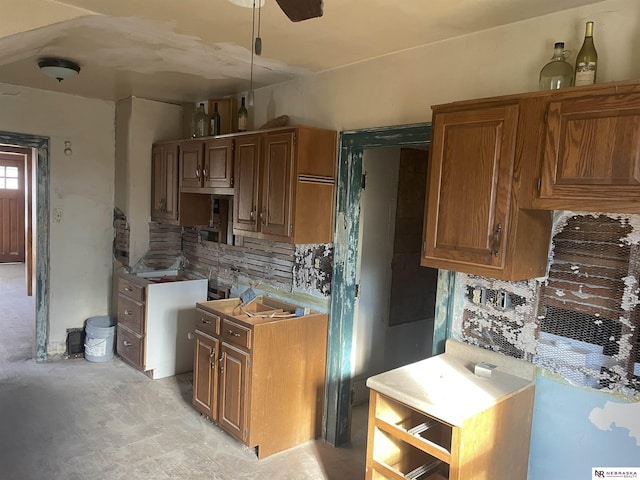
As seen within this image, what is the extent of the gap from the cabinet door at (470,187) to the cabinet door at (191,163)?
2.12 m

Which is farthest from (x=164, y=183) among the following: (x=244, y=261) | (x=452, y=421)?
(x=452, y=421)

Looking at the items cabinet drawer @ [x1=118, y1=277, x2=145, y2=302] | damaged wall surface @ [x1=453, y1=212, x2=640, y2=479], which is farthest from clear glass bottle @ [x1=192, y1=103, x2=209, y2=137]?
damaged wall surface @ [x1=453, y1=212, x2=640, y2=479]

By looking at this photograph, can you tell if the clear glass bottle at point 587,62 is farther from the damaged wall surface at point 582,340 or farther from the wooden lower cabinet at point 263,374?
the wooden lower cabinet at point 263,374

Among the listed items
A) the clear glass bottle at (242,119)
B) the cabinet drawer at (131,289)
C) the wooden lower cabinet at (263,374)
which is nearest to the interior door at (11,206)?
the cabinet drawer at (131,289)

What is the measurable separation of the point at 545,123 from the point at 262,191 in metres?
1.77

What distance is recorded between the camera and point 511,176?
72.4 inches

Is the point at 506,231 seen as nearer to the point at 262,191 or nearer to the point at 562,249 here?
Result: the point at 562,249

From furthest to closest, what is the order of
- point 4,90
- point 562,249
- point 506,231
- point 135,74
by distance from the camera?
point 4,90 → point 135,74 → point 562,249 → point 506,231

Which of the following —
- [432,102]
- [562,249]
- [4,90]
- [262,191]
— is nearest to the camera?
[562,249]

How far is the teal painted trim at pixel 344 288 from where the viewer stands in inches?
116

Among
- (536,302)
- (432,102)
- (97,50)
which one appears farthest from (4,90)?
(536,302)

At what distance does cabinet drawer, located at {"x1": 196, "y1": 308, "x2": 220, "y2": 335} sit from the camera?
3.09 m

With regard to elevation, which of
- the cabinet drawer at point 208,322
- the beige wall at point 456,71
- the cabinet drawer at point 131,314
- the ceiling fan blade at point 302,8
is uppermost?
the beige wall at point 456,71

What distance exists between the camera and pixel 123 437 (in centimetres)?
302
